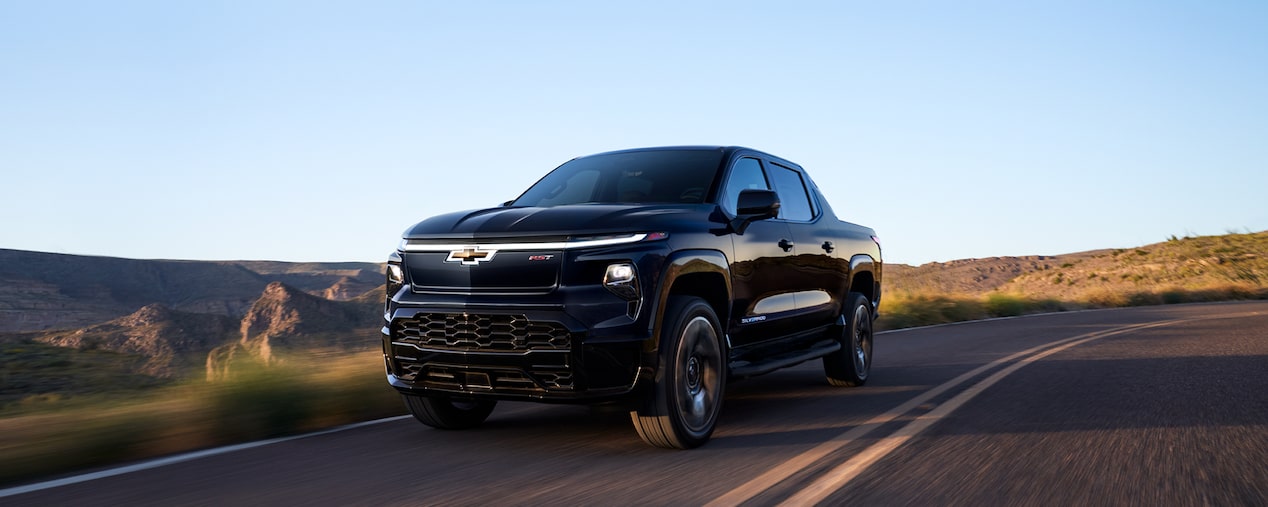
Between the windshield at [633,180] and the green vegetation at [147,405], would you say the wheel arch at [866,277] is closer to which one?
the windshield at [633,180]

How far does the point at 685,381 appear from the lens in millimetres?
5441

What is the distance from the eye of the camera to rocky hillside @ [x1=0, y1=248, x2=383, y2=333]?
51588mm

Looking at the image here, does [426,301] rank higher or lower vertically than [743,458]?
higher

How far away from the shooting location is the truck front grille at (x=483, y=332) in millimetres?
5074

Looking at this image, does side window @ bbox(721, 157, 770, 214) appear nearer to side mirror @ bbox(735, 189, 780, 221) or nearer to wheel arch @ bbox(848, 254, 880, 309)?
side mirror @ bbox(735, 189, 780, 221)

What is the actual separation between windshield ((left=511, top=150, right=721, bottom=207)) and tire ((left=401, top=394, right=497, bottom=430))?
4.56 feet

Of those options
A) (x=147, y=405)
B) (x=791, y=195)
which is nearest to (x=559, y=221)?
(x=791, y=195)

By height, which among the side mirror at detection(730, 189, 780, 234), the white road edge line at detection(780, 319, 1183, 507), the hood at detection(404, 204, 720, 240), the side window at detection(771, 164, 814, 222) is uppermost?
the side window at detection(771, 164, 814, 222)

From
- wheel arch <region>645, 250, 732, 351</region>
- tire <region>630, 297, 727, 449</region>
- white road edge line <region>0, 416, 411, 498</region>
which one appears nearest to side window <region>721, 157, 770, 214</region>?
wheel arch <region>645, 250, 732, 351</region>

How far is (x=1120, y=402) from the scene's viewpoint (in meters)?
7.36

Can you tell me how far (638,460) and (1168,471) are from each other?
2.67 meters

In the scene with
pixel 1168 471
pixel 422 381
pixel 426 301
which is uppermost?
pixel 426 301

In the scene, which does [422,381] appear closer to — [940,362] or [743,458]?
[743,458]

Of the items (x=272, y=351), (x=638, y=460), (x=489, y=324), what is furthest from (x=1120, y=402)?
(x=272, y=351)
